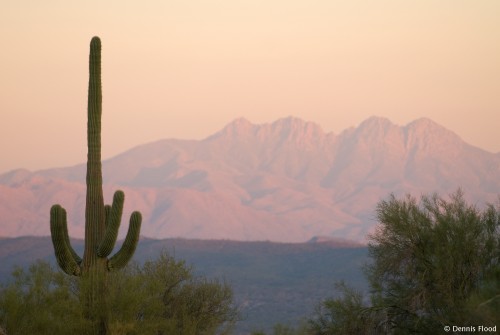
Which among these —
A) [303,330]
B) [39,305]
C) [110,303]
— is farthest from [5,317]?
[303,330]

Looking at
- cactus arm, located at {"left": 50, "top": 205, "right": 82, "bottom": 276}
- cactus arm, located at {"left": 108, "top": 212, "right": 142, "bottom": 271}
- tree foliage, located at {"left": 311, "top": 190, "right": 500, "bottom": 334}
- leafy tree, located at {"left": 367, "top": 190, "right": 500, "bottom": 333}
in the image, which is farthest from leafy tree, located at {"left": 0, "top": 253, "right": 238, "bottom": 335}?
leafy tree, located at {"left": 367, "top": 190, "right": 500, "bottom": 333}

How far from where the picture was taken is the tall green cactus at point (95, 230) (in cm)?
2673

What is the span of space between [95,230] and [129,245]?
1057mm

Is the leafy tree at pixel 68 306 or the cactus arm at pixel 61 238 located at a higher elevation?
the cactus arm at pixel 61 238

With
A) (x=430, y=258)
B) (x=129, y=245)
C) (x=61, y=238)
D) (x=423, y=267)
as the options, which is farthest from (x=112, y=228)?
(x=430, y=258)

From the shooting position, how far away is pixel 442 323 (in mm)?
25969

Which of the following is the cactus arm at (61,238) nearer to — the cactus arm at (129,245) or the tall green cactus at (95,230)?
the tall green cactus at (95,230)

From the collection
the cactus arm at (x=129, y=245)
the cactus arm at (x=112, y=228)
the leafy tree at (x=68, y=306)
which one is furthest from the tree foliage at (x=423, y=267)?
the cactus arm at (x=112, y=228)

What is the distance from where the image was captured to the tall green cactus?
2673 centimetres

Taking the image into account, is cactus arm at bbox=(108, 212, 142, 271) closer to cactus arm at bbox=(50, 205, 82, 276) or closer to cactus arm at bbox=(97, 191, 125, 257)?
cactus arm at bbox=(97, 191, 125, 257)

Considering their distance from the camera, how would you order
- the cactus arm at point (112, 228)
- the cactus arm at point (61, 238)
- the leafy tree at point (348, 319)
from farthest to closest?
the leafy tree at point (348, 319), the cactus arm at point (112, 228), the cactus arm at point (61, 238)

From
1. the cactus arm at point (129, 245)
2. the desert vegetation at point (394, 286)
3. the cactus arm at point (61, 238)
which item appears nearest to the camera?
the cactus arm at point (61, 238)

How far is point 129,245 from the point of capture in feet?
90.3

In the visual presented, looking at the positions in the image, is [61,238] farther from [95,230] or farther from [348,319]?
[348,319]
